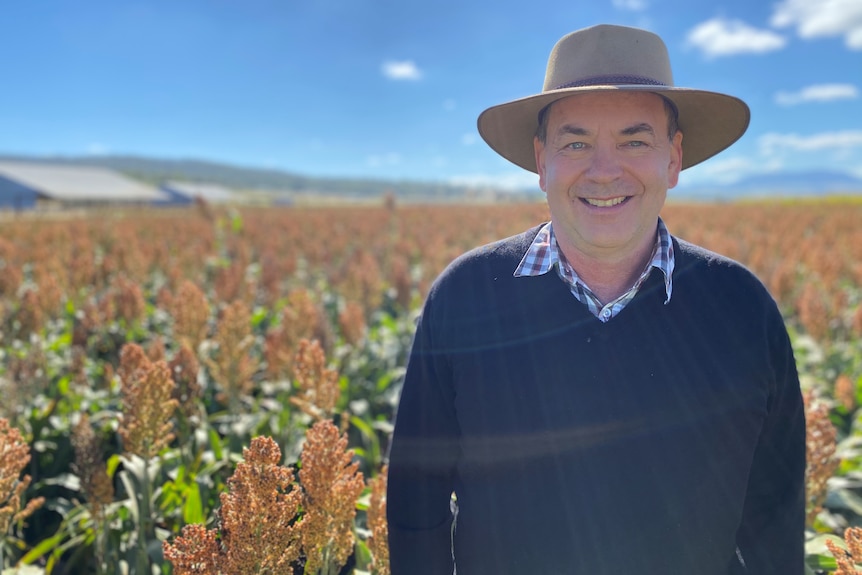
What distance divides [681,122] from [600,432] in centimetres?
113

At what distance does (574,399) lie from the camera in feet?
5.48

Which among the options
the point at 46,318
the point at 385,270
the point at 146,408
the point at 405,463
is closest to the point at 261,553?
the point at 405,463

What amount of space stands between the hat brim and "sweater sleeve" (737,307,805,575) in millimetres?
668

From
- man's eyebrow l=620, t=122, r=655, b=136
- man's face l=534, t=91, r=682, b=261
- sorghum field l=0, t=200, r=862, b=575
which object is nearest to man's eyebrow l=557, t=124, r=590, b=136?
man's face l=534, t=91, r=682, b=261

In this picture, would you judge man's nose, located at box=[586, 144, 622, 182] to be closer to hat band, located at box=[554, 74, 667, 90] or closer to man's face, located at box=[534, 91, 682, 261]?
man's face, located at box=[534, 91, 682, 261]

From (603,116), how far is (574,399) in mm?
822

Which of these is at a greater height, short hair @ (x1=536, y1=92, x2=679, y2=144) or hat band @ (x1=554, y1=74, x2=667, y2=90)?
hat band @ (x1=554, y1=74, x2=667, y2=90)

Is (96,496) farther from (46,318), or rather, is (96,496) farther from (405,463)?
(46,318)

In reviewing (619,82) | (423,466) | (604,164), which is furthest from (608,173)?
(423,466)

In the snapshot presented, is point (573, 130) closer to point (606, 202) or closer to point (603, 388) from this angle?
point (606, 202)

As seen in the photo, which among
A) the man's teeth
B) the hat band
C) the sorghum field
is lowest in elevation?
the sorghum field

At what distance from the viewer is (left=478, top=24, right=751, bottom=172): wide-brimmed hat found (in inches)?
69.1

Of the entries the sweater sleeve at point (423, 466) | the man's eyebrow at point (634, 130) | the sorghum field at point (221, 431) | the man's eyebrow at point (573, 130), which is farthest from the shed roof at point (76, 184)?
the man's eyebrow at point (634, 130)

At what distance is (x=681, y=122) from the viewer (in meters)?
2.08
